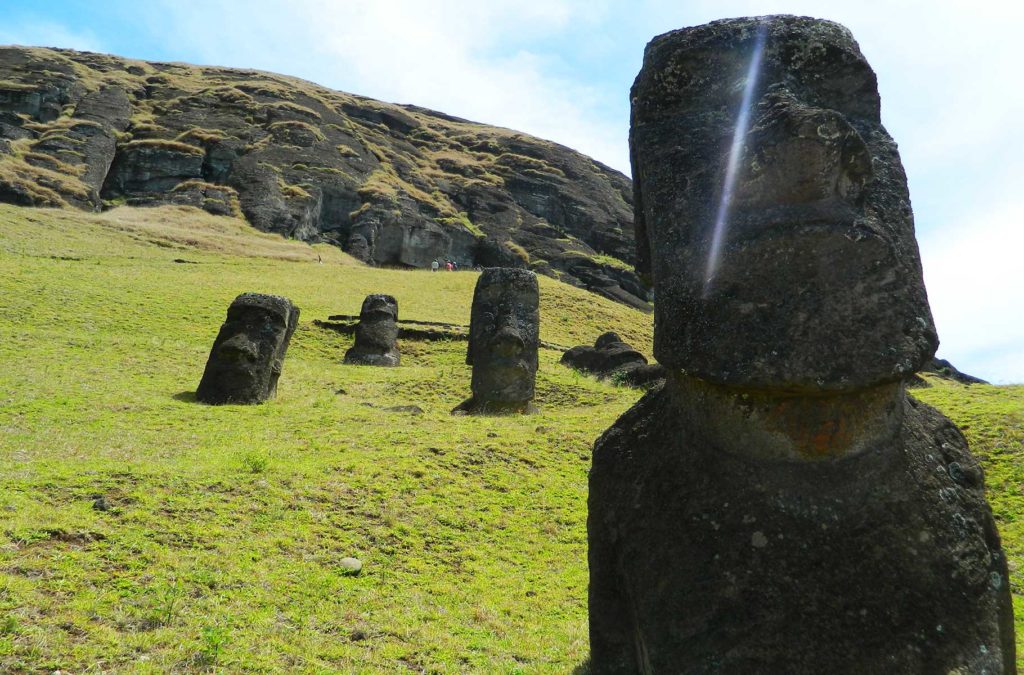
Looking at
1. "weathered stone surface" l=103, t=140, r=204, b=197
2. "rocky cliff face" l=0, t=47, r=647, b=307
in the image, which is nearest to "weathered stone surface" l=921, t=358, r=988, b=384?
"rocky cliff face" l=0, t=47, r=647, b=307

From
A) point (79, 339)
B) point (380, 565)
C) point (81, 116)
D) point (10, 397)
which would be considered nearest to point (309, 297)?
point (79, 339)

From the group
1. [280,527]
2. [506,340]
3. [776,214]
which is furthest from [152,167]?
[776,214]

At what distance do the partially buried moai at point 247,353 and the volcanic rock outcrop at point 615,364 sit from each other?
8060mm

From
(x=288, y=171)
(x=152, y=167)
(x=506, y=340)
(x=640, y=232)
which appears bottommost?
(x=506, y=340)

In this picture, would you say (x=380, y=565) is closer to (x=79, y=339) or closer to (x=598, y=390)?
(x=598, y=390)

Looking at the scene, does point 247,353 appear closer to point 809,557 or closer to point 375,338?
point 375,338

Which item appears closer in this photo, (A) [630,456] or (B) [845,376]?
(B) [845,376]

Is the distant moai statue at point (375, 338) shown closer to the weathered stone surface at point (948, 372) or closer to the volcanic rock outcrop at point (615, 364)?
the volcanic rock outcrop at point (615, 364)

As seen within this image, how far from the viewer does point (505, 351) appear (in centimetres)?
1467

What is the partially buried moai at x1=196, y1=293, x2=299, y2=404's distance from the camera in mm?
13617

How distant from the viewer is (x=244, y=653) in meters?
4.44

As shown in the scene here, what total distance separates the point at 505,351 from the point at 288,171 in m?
57.4

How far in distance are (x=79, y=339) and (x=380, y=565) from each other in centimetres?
1527

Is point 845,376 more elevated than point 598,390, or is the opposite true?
point 845,376
